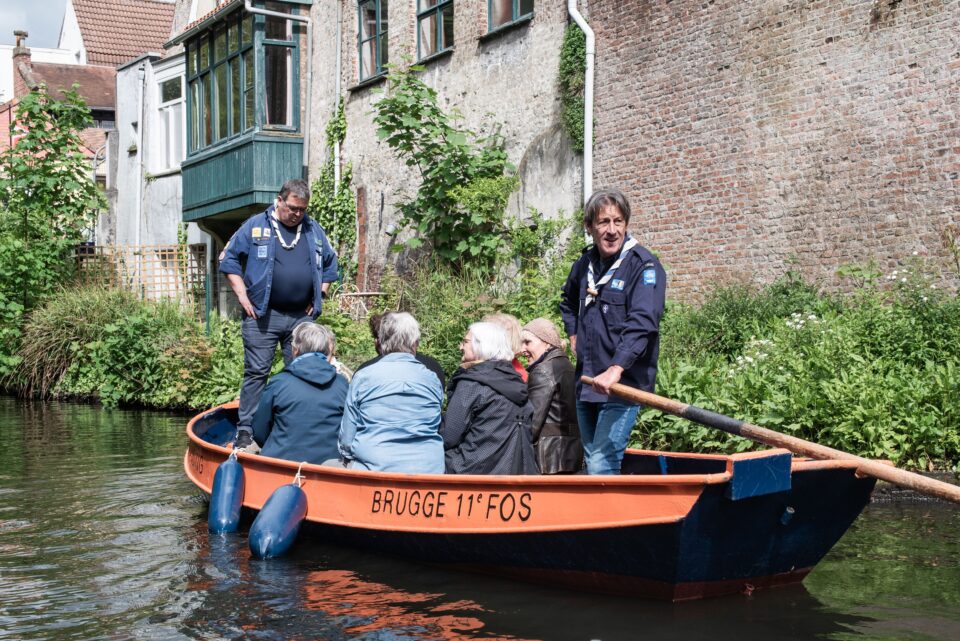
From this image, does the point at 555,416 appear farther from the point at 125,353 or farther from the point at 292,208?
the point at 125,353

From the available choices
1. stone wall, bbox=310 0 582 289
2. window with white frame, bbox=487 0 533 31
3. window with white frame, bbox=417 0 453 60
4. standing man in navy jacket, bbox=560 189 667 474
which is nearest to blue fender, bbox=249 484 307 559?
standing man in navy jacket, bbox=560 189 667 474

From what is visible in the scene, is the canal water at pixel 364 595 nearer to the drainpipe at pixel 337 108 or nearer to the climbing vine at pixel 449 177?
the climbing vine at pixel 449 177

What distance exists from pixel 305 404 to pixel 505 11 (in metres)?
9.81

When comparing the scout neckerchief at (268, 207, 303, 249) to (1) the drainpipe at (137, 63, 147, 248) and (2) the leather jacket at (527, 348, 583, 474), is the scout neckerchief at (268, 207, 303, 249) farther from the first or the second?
(1) the drainpipe at (137, 63, 147, 248)

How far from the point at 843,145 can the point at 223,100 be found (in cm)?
1322

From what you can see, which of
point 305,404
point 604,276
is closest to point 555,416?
point 604,276

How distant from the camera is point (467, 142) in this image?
1606 centimetres

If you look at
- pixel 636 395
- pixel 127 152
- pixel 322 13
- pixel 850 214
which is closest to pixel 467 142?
pixel 322 13

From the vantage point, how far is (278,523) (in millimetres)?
6770

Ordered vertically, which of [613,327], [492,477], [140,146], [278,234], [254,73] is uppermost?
[254,73]

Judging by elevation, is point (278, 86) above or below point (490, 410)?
above

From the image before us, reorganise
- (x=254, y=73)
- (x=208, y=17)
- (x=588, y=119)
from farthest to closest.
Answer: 1. (x=208, y=17)
2. (x=254, y=73)
3. (x=588, y=119)

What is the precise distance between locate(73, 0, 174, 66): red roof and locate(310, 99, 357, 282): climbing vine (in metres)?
24.3

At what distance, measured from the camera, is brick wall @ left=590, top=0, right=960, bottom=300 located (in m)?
10.2
